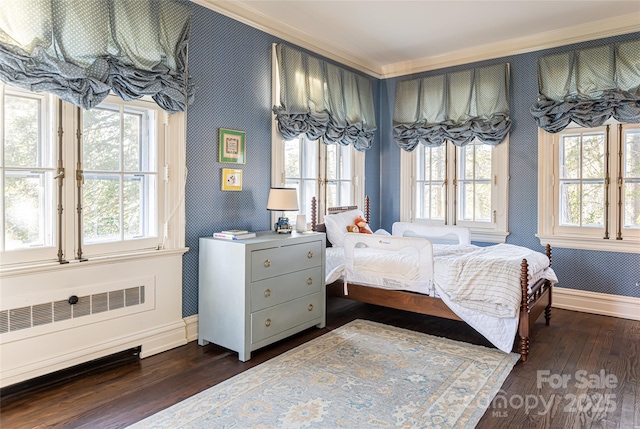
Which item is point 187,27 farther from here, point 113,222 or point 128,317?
point 128,317

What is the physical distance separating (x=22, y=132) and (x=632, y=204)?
4920mm

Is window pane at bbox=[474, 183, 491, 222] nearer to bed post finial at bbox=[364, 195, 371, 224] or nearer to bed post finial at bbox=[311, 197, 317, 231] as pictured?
bed post finial at bbox=[364, 195, 371, 224]

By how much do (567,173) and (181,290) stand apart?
3865mm

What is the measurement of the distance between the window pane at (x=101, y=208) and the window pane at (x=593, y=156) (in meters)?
4.23

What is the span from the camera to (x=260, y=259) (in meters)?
2.99

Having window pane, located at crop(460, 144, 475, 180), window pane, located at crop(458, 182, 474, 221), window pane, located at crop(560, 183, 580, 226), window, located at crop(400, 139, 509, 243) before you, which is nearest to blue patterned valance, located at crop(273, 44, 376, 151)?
window, located at crop(400, 139, 509, 243)

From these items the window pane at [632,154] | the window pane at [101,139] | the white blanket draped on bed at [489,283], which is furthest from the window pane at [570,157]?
the window pane at [101,139]

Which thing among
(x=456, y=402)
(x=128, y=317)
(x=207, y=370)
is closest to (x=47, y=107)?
(x=128, y=317)

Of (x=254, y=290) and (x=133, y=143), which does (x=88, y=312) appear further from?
(x=133, y=143)

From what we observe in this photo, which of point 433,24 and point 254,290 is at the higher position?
point 433,24

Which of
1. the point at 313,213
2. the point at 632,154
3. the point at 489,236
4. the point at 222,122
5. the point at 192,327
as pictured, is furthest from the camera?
the point at 489,236

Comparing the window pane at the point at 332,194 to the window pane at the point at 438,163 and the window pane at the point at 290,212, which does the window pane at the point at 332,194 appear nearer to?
the window pane at the point at 290,212

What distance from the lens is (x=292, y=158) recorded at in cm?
425

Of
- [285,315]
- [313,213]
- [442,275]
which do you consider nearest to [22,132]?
[285,315]
